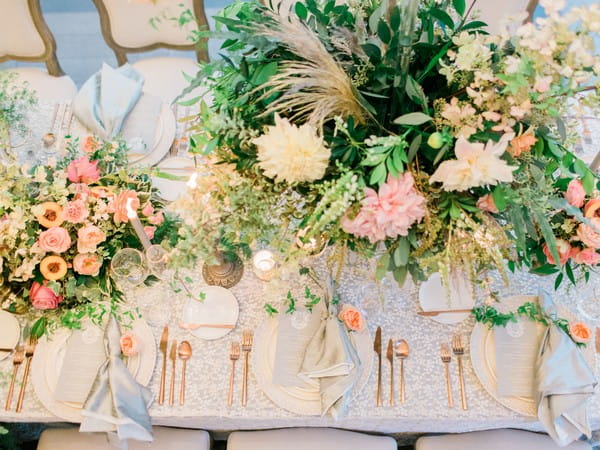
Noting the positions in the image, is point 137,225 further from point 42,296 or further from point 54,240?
point 42,296

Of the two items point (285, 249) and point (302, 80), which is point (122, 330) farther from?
point (302, 80)

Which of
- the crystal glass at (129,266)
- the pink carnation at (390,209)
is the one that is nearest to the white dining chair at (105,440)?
the crystal glass at (129,266)

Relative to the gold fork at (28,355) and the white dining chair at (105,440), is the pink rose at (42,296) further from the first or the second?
the white dining chair at (105,440)

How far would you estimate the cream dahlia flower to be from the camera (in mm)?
1123

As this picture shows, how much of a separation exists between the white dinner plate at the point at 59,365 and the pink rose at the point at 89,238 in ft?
0.89

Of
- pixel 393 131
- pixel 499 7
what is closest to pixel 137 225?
pixel 393 131

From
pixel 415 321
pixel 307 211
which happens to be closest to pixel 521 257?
pixel 415 321

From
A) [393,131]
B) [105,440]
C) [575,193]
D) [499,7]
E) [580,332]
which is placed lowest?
[105,440]

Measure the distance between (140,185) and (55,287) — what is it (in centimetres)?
38

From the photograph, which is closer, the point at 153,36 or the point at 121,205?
the point at 121,205

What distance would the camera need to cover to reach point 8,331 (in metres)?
1.61

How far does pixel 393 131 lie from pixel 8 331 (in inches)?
49.5

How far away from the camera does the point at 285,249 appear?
1.34 metres

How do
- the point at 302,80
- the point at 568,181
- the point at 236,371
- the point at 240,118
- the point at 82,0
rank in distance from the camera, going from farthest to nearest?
the point at 82,0
the point at 236,371
the point at 568,181
the point at 240,118
the point at 302,80
